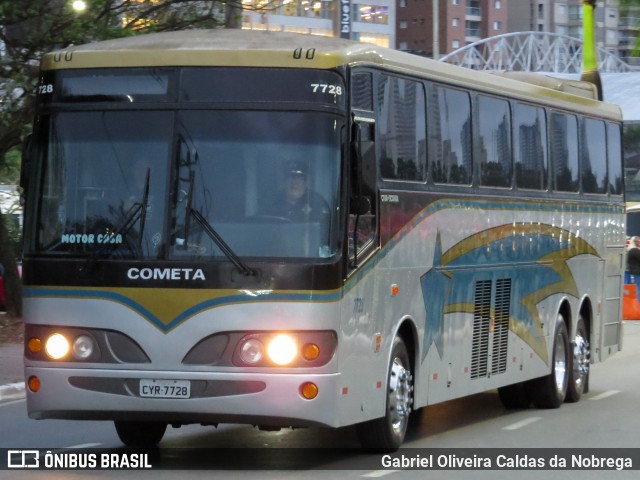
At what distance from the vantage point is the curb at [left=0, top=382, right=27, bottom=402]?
1705cm

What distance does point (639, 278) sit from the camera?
117 feet

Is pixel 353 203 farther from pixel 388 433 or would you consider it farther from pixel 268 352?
pixel 388 433

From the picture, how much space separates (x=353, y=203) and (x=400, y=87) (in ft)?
6.12

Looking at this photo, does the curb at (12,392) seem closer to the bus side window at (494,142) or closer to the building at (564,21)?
the bus side window at (494,142)

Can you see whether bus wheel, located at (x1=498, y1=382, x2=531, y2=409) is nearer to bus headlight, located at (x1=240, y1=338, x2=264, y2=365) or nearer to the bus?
the bus

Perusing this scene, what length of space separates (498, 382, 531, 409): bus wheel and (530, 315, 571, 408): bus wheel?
0.25 feet

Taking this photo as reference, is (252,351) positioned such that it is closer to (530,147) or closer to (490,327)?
(490,327)

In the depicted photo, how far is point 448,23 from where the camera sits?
170m

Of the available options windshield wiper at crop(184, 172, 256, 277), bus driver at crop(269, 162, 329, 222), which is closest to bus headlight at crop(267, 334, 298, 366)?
windshield wiper at crop(184, 172, 256, 277)

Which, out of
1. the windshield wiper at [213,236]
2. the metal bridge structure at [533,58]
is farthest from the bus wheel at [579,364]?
the metal bridge structure at [533,58]

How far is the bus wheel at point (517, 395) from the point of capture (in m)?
16.5

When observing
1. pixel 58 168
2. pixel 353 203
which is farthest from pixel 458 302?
pixel 58 168

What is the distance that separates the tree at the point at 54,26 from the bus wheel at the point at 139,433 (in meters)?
9.57

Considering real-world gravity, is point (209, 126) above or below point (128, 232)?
above
